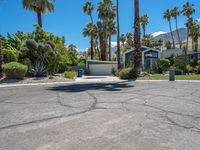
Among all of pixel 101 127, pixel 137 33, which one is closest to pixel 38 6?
pixel 137 33

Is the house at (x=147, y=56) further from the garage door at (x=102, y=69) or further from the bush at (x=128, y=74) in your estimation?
the bush at (x=128, y=74)

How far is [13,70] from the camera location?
17875 mm

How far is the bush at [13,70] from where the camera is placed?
17828mm

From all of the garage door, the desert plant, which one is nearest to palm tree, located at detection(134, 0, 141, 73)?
the desert plant

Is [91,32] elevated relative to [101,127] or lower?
elevated

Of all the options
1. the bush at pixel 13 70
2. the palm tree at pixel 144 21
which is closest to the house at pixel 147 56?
the bush at pixel 13 70

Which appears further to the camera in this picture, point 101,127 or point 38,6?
point 38,6

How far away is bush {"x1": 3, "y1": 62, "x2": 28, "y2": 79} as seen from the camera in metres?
17.8

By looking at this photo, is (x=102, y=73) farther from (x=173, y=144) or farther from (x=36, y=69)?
(x=173, y=144)

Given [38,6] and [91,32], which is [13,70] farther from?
[91,32]

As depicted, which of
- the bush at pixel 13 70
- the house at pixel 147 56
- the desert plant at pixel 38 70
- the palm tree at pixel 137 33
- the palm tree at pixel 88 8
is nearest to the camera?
the bush at pixel 13 70

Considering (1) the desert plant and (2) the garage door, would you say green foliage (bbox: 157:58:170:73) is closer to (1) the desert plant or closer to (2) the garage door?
(2) the garage door

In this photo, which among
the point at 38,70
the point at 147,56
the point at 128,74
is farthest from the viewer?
the point at 147,56

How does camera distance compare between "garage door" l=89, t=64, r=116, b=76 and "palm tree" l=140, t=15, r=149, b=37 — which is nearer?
"garage door" l=89, t=64, r=116, b=76
